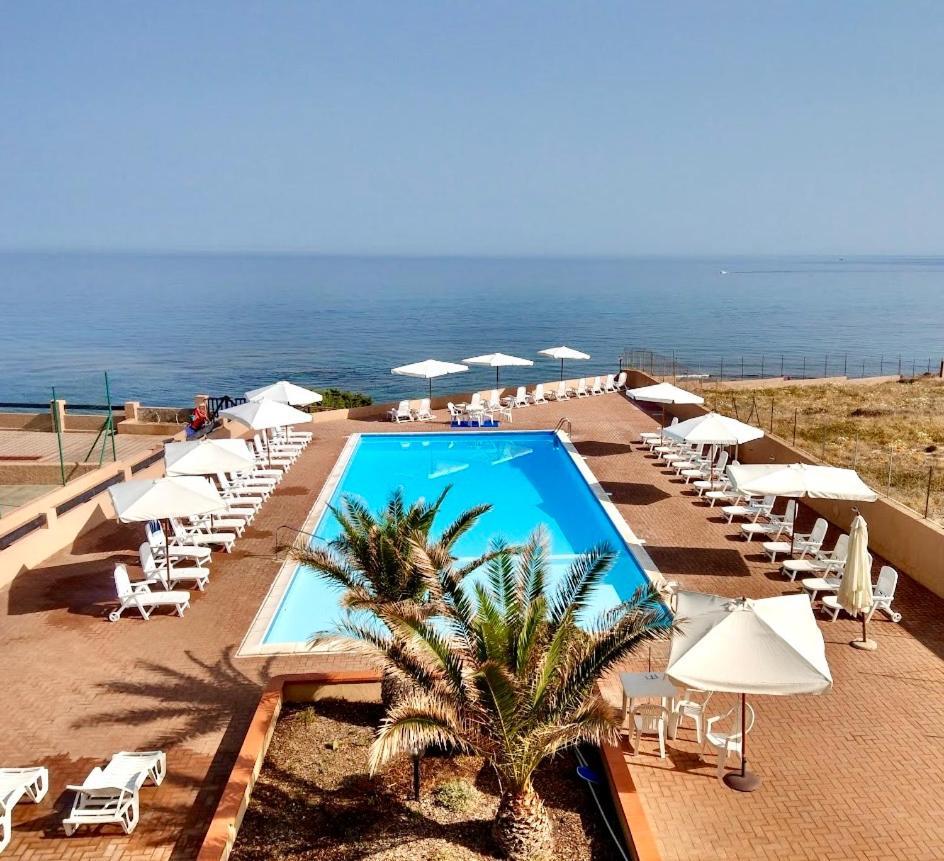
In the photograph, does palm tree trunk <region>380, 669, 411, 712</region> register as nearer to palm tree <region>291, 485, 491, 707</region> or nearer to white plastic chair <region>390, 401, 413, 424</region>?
palm tree <region>291, 485, 491, 707</region>

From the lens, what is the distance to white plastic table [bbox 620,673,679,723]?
877cm

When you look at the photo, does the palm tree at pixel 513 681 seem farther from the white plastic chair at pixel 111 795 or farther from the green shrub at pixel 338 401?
the green shrub at pixel 338 401

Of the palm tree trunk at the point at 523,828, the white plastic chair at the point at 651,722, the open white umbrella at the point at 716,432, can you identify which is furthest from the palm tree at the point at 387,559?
the open white umbrella at the point at 716,432

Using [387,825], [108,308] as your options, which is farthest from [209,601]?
[108,308]

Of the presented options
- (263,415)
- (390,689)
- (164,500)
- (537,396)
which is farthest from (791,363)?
(390,689)

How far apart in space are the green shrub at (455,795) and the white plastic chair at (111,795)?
277 centimetres

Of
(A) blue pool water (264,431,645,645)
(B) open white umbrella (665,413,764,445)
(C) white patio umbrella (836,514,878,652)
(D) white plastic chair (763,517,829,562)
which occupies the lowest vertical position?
(A) blue pool water (264,431,645,645)

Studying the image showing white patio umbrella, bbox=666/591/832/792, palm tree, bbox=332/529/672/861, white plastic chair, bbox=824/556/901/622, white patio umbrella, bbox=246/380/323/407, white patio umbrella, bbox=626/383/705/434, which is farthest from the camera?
white patio umbrella, bbox=246/380/323/407

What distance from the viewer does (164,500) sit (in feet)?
41.2

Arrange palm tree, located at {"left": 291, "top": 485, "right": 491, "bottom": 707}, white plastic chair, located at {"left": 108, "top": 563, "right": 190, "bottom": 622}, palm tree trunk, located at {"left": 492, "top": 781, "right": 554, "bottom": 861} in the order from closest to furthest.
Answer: palm tree trunk, located at {"left": 492, "top": 781, "right": 554, "bottom": 861}, palm tree, located at {"left": 291, "top": 485, "right": 491, "bottom": 707}, white plastic chair, located at {"left": 108, "top": 563, "right": 190, "bottom": 622}

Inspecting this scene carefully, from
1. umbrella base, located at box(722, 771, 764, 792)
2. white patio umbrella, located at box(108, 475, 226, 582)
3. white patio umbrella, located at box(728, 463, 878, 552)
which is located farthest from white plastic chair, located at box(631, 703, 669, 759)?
white patio umbrella, located at box(108, 475, 226, 582)

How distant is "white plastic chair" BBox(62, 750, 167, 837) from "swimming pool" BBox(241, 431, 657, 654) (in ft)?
10.3

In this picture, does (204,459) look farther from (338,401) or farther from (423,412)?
(338,401)

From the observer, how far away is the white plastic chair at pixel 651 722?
8.57 m
